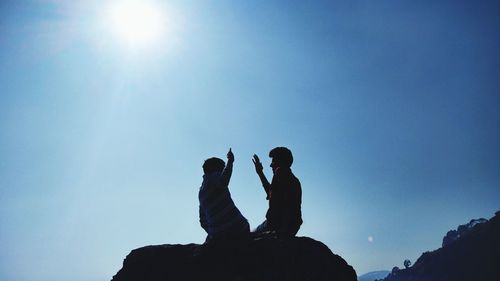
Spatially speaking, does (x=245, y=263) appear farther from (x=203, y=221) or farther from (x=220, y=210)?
(x=203, y=221)

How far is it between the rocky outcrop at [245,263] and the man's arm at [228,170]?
147 centimetres

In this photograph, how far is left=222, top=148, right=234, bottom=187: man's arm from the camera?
6.54m

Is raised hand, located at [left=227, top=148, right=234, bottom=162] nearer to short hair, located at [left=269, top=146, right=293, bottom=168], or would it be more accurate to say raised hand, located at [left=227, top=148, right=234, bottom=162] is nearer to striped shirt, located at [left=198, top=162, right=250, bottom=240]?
striped shirt, located at [left=198, top=162, right=250, bottom=240]

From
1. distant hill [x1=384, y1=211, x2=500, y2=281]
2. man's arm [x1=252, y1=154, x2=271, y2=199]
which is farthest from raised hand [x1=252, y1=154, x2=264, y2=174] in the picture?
distant hill [x1=384, y1=211, x2=500, y2=281]

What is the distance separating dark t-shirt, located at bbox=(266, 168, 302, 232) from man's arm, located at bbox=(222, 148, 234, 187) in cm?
113

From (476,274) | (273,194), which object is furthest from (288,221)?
(476,274)

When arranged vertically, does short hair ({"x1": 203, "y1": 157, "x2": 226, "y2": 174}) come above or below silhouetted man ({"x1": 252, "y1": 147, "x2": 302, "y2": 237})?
above

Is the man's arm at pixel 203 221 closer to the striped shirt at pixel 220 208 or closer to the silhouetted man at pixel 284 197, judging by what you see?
the striped shirt at pixel 220 208

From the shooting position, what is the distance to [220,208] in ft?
21.1

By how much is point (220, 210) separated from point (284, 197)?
1579mm

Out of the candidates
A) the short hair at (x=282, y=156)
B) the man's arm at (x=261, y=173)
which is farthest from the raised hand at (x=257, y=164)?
the short hair at (x=282, y=156)

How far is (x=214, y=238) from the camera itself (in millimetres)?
6559

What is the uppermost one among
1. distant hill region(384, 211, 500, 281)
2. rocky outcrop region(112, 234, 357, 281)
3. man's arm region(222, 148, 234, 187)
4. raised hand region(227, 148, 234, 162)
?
raised hand region(227, 148, 234, 162)

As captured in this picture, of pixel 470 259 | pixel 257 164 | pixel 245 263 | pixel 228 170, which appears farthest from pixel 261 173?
pixel 470 259
